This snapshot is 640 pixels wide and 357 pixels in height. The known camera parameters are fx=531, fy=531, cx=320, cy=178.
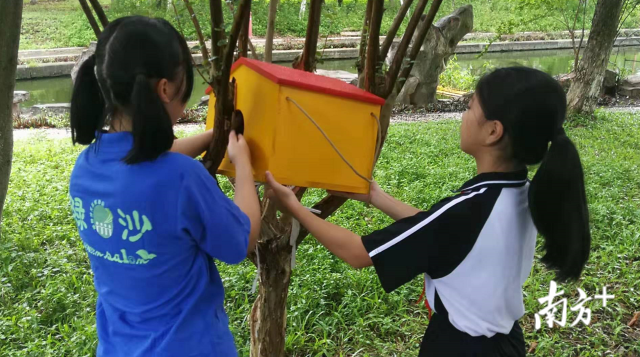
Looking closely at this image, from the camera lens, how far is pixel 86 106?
1202 mm

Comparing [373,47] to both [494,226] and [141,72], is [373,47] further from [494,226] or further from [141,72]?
[141,72]

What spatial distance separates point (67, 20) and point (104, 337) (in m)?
20.6

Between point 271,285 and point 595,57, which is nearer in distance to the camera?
point 271,285

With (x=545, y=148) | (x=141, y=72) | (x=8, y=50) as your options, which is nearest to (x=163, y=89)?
(x=141, y=72)

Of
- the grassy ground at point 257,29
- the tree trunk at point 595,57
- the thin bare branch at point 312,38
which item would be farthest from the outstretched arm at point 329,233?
the grassy ground at point 257,29

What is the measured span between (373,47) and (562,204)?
719mm

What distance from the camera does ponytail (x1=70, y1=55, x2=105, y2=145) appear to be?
1.18m

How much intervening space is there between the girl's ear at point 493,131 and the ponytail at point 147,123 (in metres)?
0.74

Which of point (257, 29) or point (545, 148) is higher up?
point (545, 148)

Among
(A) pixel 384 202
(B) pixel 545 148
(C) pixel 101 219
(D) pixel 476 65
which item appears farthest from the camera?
(D) pixel 476 65

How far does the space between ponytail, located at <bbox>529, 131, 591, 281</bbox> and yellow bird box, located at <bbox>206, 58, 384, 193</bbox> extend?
45 cm

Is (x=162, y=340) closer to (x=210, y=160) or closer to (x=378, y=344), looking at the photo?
(x=210, y=160)

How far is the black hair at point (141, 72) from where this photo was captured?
1025 millimetres

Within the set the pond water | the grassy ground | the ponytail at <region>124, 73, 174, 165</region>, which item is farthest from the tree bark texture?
the ponytail at <region>124, 73, 174, 165</region>
